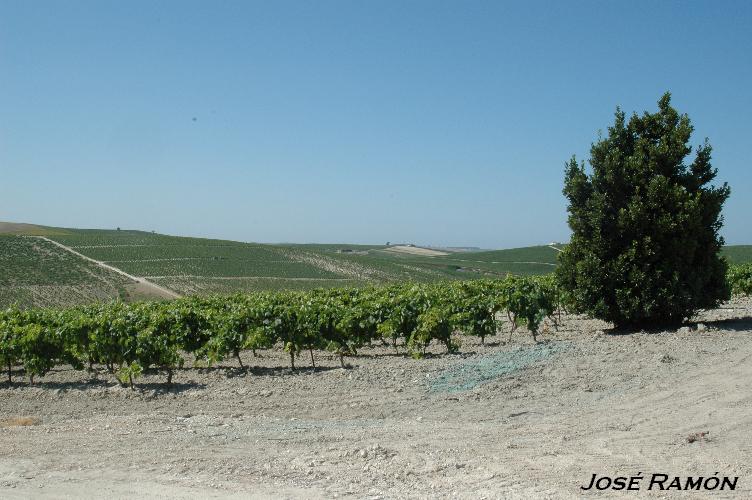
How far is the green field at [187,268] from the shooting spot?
134 feet

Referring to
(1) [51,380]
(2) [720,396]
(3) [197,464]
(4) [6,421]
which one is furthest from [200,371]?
(2) [720,396]

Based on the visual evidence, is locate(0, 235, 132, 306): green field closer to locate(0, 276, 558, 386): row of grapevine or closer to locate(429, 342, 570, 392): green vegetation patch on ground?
locate(0, 276, 558, 386): row of grapevine

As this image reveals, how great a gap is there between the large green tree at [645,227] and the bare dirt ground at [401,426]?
1790 millimetres

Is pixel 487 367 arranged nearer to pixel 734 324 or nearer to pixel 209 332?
pixel 209 332

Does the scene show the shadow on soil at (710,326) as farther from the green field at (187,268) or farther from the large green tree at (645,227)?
the green field at (187,268)

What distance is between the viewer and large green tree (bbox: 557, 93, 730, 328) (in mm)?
15055

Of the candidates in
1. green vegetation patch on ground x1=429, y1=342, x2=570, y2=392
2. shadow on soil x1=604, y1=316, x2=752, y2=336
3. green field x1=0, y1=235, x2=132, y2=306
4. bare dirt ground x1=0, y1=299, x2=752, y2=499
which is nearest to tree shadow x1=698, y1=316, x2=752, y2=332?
shadow on soil x1=604, y1=316, x2=752, y2=336

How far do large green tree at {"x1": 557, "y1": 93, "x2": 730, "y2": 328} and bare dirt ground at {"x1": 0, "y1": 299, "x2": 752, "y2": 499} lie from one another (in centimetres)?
179

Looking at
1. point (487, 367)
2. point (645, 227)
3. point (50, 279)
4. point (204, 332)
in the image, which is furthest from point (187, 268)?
point (487, 367)

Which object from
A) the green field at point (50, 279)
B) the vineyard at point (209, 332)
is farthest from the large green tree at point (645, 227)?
the green field at point (50, 279)

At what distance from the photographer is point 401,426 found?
8.23m

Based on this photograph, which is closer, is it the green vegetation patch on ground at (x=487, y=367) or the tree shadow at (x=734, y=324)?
the green vegetation patch on ground at (x=487, y=367)

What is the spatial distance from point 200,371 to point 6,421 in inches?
167

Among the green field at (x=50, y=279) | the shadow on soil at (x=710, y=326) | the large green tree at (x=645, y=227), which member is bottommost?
the green field at (x=50, y=279)
